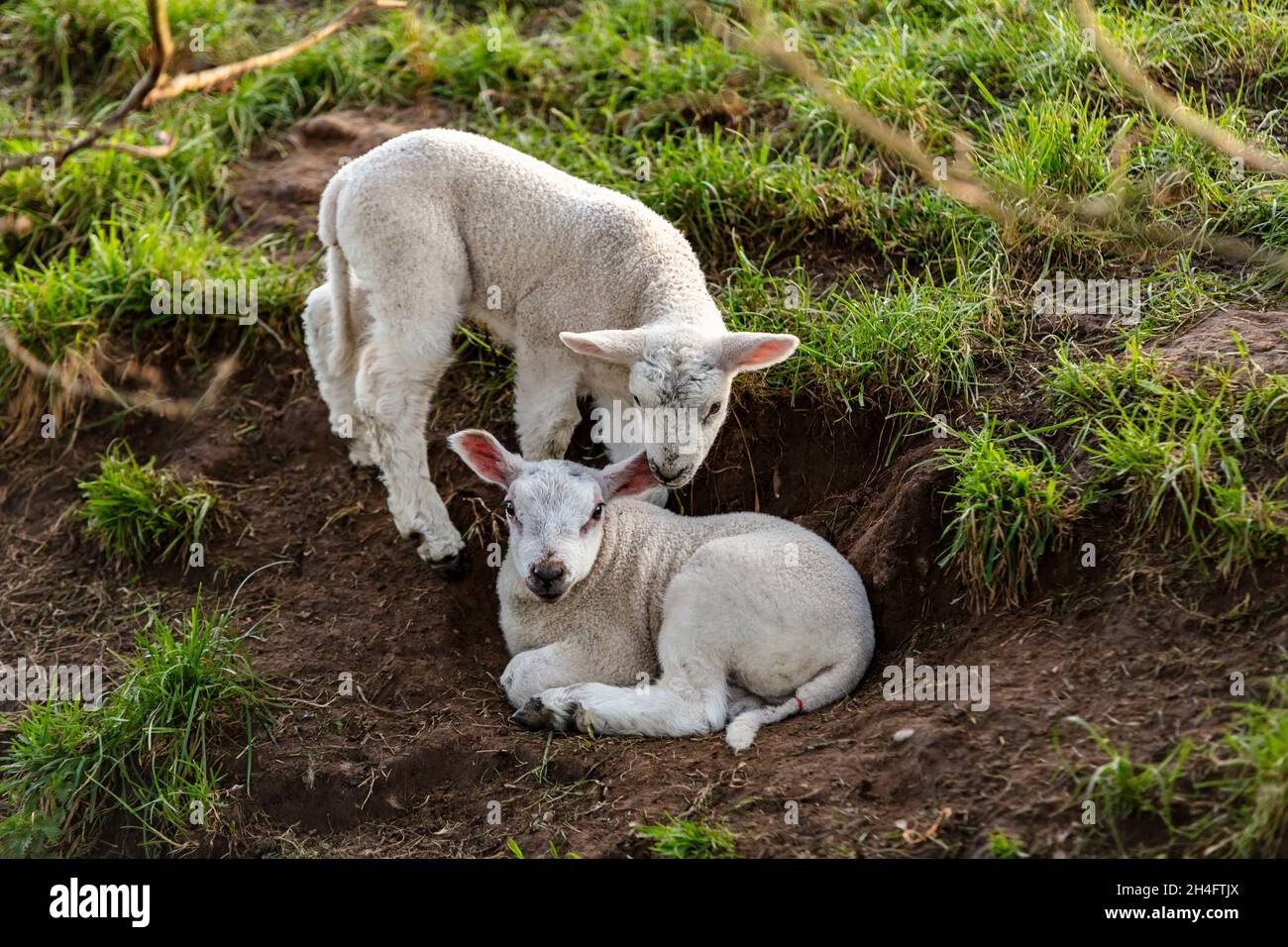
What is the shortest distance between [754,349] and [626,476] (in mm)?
787

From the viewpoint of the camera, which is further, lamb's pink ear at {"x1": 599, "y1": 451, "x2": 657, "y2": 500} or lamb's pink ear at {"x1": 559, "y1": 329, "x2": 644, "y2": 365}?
lamb's pink ear at {"x1": 599, "y1": 451, "x2": 657, "y2": 500}

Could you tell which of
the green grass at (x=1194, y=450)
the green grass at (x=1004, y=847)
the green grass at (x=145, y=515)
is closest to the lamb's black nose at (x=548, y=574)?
the green grass at (x=1004, y=847)

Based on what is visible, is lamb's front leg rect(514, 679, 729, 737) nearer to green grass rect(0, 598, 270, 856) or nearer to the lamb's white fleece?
the lamb's white fleece

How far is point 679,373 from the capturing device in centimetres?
565

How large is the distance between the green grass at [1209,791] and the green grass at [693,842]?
1.13 meters

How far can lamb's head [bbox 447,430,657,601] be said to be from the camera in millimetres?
5389

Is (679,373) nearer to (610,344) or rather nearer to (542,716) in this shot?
(610,344)

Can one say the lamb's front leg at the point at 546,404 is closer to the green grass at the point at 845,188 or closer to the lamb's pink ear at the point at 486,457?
the lamb's pink ear at the point at 486,457

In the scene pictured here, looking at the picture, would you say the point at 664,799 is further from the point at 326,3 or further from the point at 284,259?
the point at 326,3

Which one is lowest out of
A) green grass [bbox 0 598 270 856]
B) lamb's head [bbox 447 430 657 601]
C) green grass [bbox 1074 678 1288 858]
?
green grass [bbox 0 598 270 856]

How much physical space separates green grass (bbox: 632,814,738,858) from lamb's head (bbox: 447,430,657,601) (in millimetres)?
1183

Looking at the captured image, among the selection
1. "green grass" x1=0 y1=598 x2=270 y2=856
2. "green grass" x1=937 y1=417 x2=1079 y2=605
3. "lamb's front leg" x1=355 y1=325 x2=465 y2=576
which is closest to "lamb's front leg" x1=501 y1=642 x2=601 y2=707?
"lamb's front leg" x1=355 y1=325 x2=465 y2=576

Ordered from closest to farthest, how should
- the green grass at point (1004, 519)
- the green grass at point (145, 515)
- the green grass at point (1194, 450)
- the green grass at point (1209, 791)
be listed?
the green grass at point (1209, 791)
the green grass at point (1194, 450)
the green grass at point (1004, 519)
the green grass at point (145, 515)

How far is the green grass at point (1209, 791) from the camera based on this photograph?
3.89 meters
